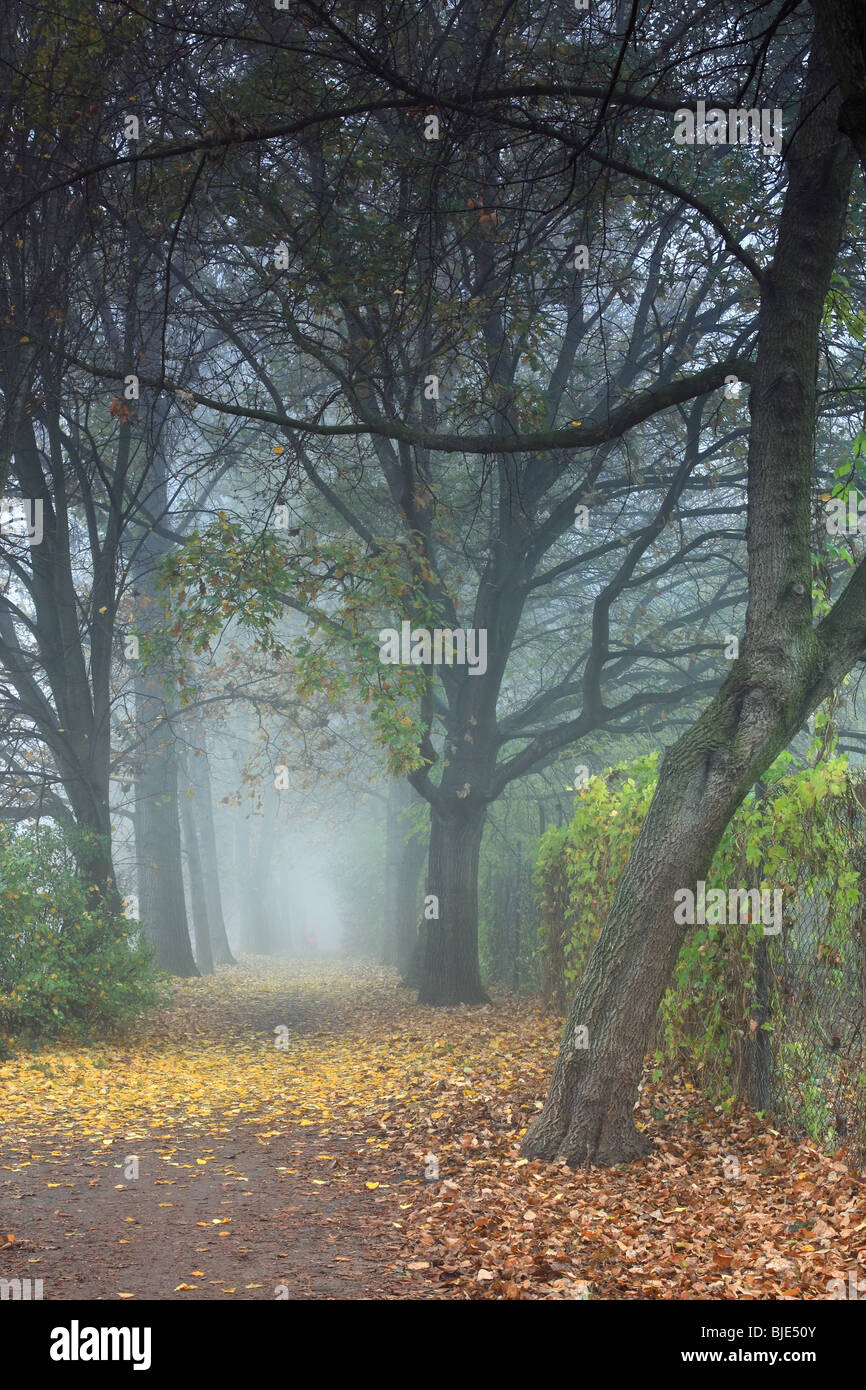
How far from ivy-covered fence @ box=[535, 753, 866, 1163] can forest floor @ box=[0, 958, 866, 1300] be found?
0.95 ft

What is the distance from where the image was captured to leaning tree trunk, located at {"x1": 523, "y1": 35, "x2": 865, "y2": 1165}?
250 inches

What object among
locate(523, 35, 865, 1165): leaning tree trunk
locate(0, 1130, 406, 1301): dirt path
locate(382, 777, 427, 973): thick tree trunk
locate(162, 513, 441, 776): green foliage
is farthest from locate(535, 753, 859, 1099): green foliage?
locate(382, 777, 427, 973): thick tree trunk

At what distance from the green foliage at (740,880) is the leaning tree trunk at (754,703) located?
15.9 inches

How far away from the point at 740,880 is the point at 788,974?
725mm

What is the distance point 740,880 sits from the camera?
695 cm

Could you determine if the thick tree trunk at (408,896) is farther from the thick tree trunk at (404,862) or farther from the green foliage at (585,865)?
the green foliage at (585,865)

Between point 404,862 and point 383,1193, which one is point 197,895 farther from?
point 383,1193

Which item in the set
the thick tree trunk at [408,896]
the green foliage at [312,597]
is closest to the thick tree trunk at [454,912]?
the green foliage at [312,597]

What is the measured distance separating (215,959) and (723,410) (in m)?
21.0

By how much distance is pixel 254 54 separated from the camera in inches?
408

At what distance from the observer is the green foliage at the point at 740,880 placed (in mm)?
5898

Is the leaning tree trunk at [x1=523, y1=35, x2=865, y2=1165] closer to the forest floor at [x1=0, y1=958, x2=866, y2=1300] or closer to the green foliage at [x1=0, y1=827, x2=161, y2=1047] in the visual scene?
the forest floor at [x1=0, y1=958, x2=866, y2=1300]

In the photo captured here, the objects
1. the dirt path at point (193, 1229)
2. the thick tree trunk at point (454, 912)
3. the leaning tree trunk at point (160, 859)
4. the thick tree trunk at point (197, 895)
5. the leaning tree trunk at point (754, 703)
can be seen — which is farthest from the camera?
the thick tree trunk at point (197, 895)

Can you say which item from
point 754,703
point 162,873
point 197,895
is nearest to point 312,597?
point 754,703
